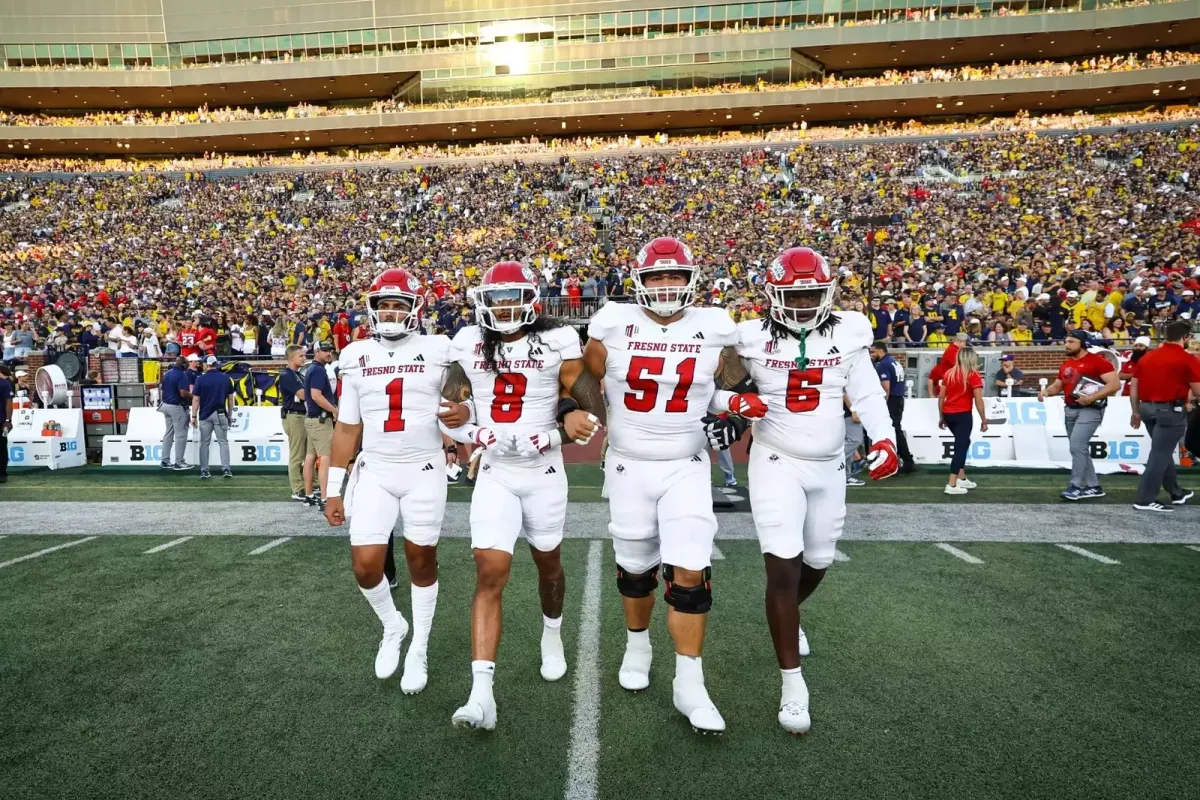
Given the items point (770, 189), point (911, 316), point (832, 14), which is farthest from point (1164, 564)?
point (832, 14)

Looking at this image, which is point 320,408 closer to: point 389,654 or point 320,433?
point 320,433

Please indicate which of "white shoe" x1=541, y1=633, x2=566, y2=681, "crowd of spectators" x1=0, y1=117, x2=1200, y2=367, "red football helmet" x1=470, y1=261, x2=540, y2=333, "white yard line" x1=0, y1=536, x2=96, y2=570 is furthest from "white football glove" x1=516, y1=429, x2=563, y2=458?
"crowd of spectators" x1=0, y1=117, x2=1200, y2=367

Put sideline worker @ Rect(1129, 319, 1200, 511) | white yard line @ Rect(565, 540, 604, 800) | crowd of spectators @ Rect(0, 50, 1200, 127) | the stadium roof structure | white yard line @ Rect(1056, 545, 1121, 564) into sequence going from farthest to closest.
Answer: crowd of spectators @ Rect(0, 50, 1200, 127) < the stadium roof structure < sideline worker @ Rect(1129, 319, 1200, 511) < white yard line @ Rect(1056, 545, 1121, 564) < white yard line @ Rect(565, 540, 604, 800)

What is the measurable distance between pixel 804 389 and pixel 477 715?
2210 mm

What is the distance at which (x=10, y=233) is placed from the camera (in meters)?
34.7

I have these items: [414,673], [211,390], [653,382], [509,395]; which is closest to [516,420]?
[509,395]

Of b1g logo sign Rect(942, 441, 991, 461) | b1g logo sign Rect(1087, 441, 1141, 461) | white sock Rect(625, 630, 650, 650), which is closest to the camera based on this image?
white sock Rect(625, 630, 650, 650)

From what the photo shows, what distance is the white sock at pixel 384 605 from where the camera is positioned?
153 inches

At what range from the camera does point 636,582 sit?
11.7 feet

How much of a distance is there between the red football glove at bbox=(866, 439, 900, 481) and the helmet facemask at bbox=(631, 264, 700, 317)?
1.22 meters

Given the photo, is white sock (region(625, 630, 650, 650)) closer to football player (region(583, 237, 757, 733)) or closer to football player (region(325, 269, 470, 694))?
football player (region(583, 237, 757, 733))

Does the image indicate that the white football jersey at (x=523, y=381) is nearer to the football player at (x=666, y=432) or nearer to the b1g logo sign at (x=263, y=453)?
the football player at (x=666, y=432)

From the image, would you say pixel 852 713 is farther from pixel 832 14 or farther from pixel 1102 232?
pixel 832 14

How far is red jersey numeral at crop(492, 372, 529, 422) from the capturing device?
356 centimetres
